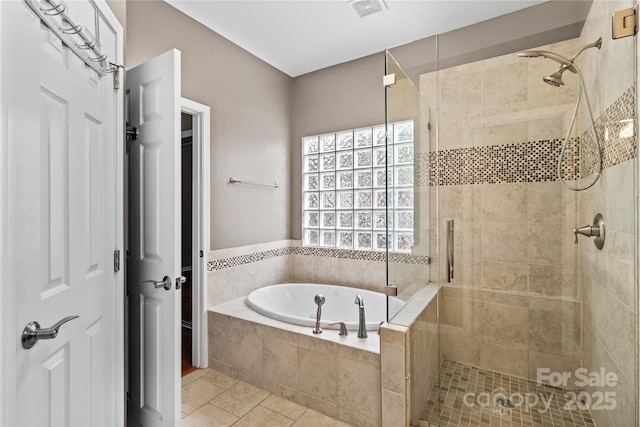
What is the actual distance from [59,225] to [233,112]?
2.00 m

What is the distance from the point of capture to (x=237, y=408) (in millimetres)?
1986

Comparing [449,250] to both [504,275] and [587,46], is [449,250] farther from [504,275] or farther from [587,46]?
[587,46]

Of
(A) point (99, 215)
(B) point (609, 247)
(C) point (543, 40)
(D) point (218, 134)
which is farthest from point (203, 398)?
(C) point (543, 40)

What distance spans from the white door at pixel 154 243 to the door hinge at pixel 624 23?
1900 mm

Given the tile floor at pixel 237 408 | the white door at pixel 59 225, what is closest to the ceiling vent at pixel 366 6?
the white door at pixel 59 225

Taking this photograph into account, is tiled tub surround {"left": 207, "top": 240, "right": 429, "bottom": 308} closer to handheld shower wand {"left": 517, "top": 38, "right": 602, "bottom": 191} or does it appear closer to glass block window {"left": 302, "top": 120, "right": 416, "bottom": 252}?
glass block window {"left": 302, "top": 120, "right": 416, "bottom": 252}

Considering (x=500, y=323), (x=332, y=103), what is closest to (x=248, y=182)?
(x=332, y=103)

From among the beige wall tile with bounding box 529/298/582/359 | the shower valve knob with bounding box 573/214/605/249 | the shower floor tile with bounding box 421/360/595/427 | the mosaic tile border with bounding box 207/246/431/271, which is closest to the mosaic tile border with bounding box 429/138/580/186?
the shower valve knob with bounding box 573/214/605/249

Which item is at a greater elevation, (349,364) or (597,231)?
(597,231)

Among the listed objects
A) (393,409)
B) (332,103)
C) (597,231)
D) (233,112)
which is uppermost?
(332,103)

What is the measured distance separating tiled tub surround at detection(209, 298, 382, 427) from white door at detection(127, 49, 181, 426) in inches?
26.3

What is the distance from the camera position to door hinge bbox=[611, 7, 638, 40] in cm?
115

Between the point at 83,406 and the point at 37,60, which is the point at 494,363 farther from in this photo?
the point at 37,60

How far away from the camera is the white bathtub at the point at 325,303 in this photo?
280 centimetres
